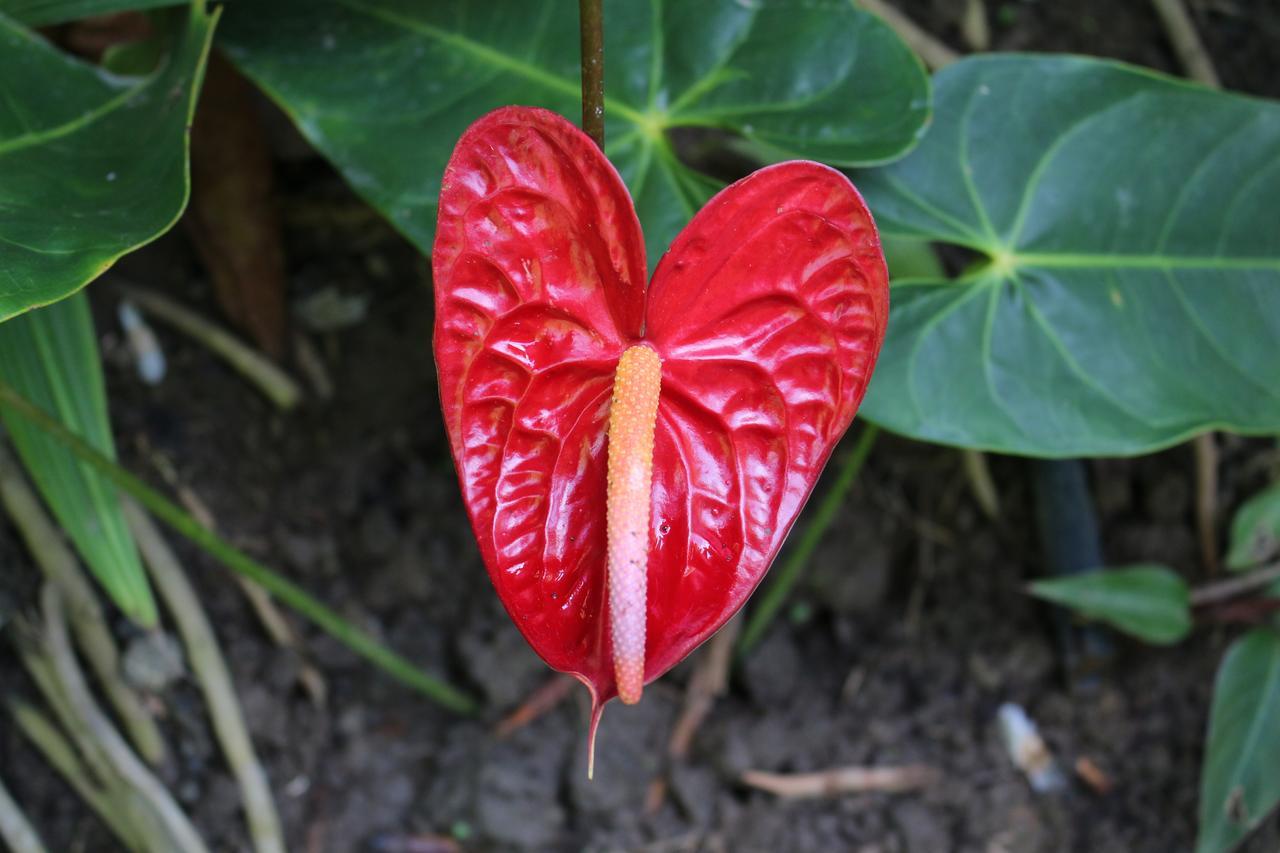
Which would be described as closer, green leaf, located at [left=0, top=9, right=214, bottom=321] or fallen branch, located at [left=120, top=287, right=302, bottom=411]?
green leaf, located at [left=0, top=9, right=214, bottom=321]

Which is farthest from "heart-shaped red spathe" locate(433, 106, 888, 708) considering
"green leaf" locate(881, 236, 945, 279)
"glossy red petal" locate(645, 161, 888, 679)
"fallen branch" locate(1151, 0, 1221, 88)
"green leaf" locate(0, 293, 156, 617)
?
"fallen branch" locate(1151, 0, 1221, 88)

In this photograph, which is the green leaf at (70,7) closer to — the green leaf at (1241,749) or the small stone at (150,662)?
the small stone at (150,662)

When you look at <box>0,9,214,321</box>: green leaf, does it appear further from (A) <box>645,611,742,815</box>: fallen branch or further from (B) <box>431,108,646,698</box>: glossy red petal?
(A) <box>645,611,742,815</box>: fallen branch

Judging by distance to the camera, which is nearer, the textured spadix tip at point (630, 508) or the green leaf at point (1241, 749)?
the textured spadix tip at point (630, 508)

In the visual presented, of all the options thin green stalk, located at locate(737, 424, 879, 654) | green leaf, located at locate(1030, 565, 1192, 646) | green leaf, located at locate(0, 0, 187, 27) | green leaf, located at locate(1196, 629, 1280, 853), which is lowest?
green leaf, located at locate(1196, 629, 1280, 853)

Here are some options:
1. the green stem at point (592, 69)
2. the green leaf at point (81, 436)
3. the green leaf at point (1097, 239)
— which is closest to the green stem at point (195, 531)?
the green leaf at point (81, 436)

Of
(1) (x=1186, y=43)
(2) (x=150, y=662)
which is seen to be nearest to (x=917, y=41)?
(1) (x=1186, y=43)

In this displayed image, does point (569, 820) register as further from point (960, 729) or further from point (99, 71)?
point (99, 71)

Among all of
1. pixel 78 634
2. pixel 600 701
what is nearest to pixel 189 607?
pixel 78 634
